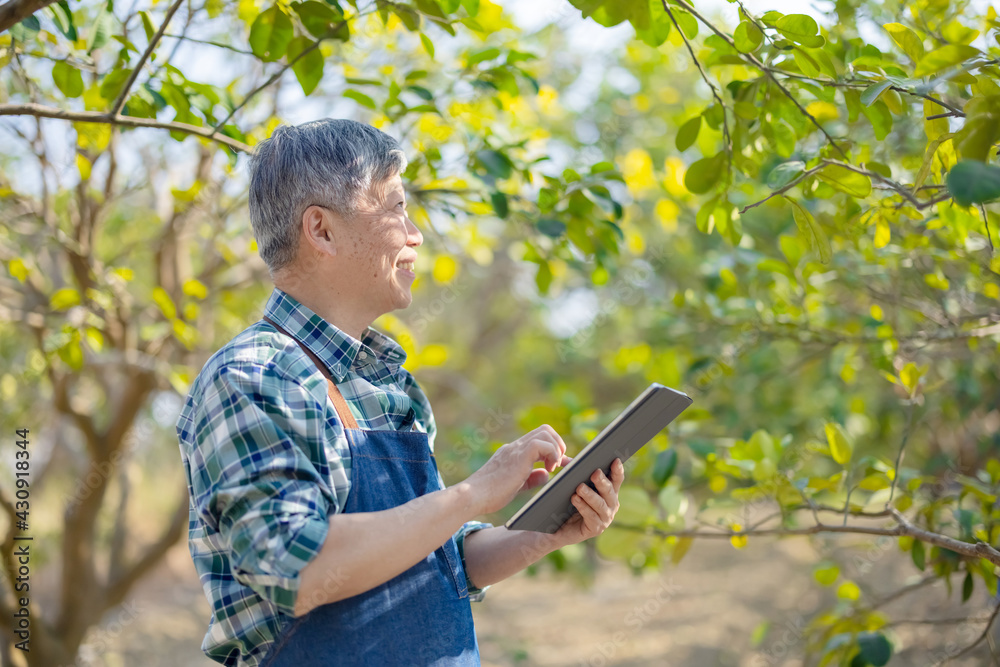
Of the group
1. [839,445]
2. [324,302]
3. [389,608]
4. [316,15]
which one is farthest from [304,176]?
[839,445]

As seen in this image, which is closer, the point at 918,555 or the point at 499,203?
the point at 918,555

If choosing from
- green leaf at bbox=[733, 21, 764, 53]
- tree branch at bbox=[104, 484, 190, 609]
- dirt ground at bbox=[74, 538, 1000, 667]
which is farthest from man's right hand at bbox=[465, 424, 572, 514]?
dirt ground at bbox=[74, 538, 1000, 667]

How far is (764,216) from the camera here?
3.23 metres

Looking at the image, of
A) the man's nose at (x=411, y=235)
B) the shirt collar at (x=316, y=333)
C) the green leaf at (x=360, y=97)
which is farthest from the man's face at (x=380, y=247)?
the green leaf at (x=360, y=97)

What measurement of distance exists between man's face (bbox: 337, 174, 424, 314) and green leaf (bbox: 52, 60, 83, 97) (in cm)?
87

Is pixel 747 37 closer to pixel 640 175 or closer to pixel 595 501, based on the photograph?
pixel 595 501

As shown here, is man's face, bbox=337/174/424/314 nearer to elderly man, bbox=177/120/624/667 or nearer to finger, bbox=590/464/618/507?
elderly man, bbox=177/120/624/667

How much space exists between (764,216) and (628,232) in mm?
596

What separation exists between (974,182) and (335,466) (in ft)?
3.27

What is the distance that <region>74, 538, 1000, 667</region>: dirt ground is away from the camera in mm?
4562

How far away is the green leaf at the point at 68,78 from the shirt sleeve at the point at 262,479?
1030mm

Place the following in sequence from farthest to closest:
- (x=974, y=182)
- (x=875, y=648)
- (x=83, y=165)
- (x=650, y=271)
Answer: (x=650, y=271) → (x=83, y=165) → (x=875, y=648) → (x=974, y=182)

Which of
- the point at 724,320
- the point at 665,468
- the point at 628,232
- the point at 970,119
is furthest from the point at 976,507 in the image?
the point at 628,232

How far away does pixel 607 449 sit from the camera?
125 cm
